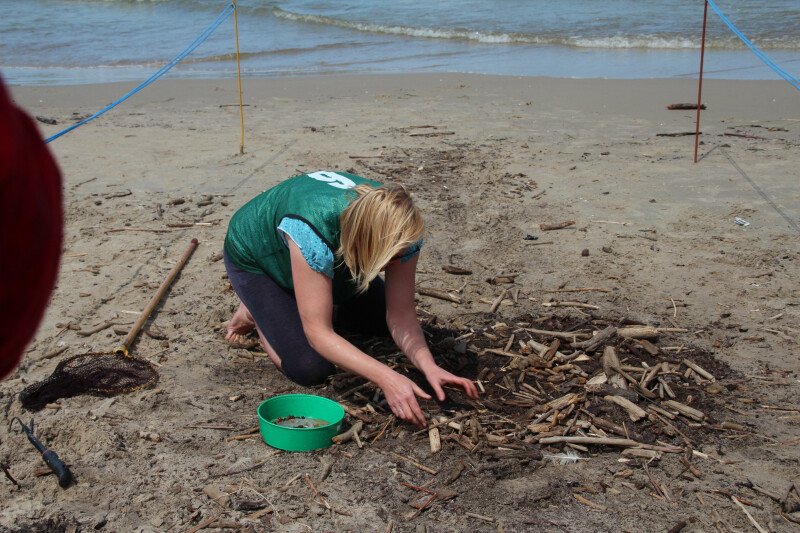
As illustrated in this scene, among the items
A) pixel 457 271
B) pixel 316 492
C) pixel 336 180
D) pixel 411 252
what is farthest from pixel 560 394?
pixel 457 271

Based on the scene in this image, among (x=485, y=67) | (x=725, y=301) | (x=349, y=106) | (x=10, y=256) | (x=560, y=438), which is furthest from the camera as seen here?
(x=485, y=67)

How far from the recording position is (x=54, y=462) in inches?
128

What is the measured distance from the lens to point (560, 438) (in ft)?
11.4

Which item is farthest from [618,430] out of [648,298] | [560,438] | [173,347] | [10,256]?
[10,256]

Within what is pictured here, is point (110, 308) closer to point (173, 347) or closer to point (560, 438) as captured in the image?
point (173, 347)

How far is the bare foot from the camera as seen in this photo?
4.40 m

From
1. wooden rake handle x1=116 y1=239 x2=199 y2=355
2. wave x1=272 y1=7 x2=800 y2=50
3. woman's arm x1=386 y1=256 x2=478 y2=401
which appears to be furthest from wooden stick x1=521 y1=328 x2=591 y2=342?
wave x1=272 y1=7 x2=800 y2=50

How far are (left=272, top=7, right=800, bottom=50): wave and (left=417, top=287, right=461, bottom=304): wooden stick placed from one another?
11.8 metres

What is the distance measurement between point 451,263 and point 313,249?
2.12m

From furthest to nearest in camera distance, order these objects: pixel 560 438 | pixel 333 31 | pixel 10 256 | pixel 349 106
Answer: pixel 333 31, pixel 349 106, pixel 560 438, pixel 10 256

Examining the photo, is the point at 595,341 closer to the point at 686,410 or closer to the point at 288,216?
the point at 686,410

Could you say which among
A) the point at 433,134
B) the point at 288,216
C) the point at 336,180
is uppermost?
the point at 336,180

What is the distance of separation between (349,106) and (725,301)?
6663 mm

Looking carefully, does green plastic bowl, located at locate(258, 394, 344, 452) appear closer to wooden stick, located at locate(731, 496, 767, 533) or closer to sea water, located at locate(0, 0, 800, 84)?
wooden stick, located at locate(731, 496, 767, 533)
